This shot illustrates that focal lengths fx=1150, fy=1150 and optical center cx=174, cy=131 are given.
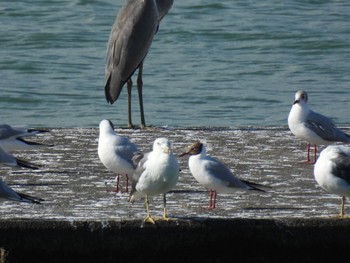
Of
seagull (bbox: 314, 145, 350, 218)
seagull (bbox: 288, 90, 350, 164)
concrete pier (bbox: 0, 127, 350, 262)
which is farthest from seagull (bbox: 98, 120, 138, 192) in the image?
seagull (bbox: 288, 90, 350, 164)

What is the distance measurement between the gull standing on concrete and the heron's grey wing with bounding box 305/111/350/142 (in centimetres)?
308

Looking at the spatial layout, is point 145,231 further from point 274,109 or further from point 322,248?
point 274,109

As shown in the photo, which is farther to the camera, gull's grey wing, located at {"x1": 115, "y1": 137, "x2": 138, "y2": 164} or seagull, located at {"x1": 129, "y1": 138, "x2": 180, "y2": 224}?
gull's grey wing, located at {"x1": 115, "y1": 137, "x2": 138, "y2": 164}

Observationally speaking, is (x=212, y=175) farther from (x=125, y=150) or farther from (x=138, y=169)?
(x=125, y=150)

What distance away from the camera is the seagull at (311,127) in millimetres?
9836

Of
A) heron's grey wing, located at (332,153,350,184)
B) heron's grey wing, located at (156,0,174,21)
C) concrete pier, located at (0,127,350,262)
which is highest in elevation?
heron's grey wing, located at (332,153,350,184)

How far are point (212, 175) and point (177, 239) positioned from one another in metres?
0.68

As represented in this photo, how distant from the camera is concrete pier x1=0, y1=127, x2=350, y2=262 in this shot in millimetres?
7586

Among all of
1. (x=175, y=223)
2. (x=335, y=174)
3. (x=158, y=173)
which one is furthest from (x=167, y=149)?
(x=335, y=174)

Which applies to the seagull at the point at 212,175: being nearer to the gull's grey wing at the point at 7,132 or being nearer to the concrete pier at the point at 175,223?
the concrete pier at the point at 175,223

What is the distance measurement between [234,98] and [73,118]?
3426 mm

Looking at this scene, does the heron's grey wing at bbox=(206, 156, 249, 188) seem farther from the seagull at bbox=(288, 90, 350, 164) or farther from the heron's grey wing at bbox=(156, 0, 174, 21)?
the heron's grey wing at bbox=(156, 0, 174, 21)

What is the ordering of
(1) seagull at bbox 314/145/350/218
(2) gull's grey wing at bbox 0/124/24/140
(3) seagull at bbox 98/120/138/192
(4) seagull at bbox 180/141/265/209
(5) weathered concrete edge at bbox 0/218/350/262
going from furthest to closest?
(2) gull's grey wing at bbox 0/124/24/140, (3) seagull at bbox 98/120/138/192, (4) seagull at bbox 180/141/265/209, (1) seagull at bbox 314/145/350/218, (5) weathered concrete edge at bbox 0/218/350/262

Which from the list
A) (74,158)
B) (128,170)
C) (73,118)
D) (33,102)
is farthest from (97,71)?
(128,170)
